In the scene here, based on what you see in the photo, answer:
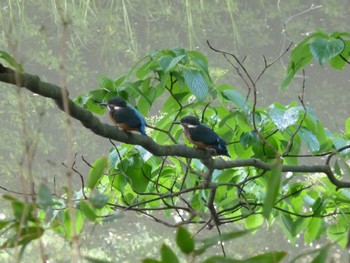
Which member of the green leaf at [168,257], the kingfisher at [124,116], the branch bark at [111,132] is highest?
the kingfisher at [124,116]

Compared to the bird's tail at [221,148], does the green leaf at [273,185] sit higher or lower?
lower

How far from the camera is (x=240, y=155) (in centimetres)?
115

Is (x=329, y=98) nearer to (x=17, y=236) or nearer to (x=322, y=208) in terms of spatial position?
(x=322, y=208)

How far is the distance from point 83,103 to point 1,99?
4.49 metres

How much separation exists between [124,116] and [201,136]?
11cm

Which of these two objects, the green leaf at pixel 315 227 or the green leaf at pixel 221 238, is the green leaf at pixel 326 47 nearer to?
the green leaf at pixel 315 227

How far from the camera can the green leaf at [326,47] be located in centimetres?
89

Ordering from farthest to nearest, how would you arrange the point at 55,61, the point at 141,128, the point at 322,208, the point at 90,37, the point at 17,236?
the point at 90,37 < the point at 55,61 < the point at 322,208 < the point at 141,128 < the point at 17,236

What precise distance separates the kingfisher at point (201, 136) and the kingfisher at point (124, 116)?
0.08 metres

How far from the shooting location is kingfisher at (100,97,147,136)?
3.14 feet

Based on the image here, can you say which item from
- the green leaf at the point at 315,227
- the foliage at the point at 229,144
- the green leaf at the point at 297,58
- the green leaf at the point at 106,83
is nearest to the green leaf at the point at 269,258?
the foliage at the point at 229,144

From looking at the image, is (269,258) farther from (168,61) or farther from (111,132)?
(168,61)

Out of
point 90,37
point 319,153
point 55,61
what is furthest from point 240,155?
point 90,37

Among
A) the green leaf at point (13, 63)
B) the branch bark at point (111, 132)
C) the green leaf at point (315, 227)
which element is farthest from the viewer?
the green leaf at point (315, 227)
